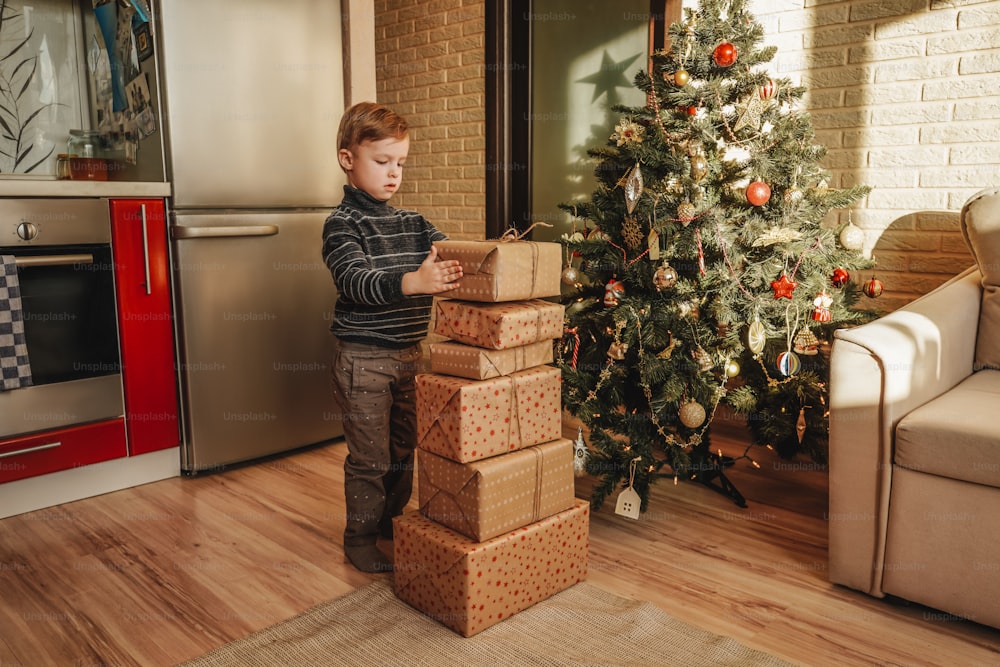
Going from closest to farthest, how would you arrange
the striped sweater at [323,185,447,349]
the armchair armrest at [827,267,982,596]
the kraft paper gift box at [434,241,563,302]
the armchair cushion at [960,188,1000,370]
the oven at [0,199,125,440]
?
the kraft paper gift box at [434,241,563,302]
the armchair armrest at [827,267,982,596]
the striped sweater at [323,185,447,349]
the armchair cushion at [960,188,1000,370]
the oven at [0,199,125,440]

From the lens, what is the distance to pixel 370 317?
1879 mm

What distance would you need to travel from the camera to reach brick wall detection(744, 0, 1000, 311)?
2.34 metres

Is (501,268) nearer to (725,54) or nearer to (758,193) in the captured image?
(758,193)

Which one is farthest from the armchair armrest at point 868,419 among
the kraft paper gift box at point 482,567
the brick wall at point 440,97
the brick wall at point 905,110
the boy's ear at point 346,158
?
the brick wall at point 440,97

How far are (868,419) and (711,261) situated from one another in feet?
2.12

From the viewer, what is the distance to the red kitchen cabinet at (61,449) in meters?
2.13

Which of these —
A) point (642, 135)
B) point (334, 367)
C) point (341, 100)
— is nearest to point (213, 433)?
point (334, 367)

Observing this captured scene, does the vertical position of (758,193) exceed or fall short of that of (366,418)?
it exceeds it

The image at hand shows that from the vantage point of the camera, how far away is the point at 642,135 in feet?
7.22

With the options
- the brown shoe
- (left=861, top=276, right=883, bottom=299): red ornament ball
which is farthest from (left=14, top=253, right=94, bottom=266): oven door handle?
(left=861, top=276, right=883, bottom=299): red ornament ball

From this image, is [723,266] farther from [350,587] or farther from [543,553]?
[350,587]

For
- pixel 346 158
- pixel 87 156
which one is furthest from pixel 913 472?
pixel 87 156

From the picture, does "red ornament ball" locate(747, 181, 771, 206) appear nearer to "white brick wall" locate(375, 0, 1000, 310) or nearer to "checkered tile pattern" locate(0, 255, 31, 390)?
"white brick wall" locate(375, 0, 1000, 310)

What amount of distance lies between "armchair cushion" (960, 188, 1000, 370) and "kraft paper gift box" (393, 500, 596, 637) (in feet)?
4.03
